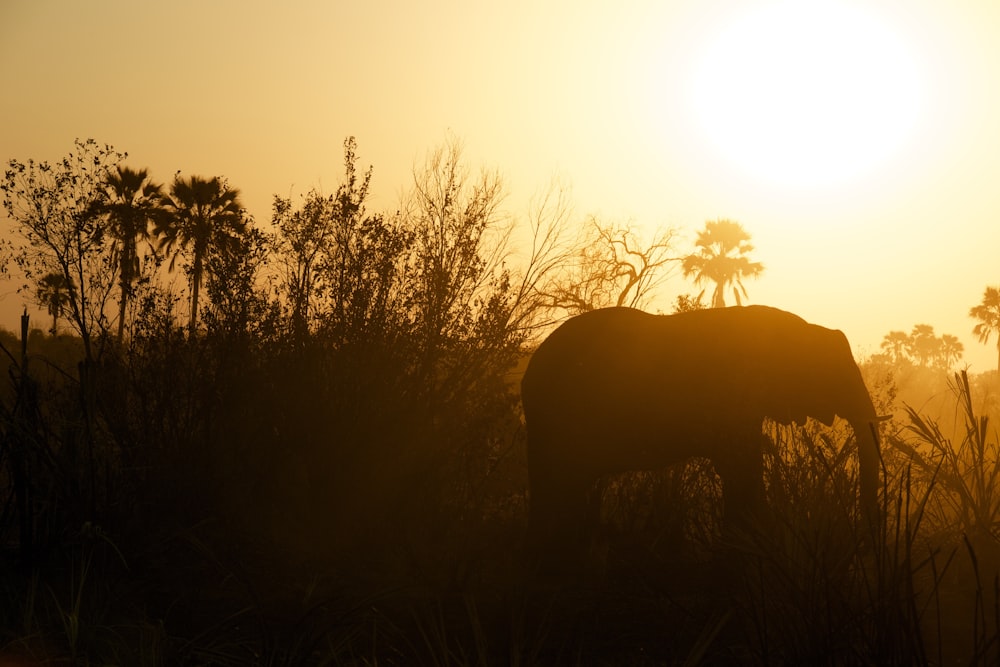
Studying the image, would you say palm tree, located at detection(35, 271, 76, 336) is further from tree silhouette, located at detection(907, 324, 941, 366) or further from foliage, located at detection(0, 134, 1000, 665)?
tree silhouette, located at detection(907, 324, 941, 366)

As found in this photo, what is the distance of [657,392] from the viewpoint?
759 cm

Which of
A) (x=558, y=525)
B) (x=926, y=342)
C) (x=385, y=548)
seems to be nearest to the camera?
(x=385, y=548)

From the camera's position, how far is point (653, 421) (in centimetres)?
749

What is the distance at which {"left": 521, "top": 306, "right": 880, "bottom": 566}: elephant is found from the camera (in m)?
7.40

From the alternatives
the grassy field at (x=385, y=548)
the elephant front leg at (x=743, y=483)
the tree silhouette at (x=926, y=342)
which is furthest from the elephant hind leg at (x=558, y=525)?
the tree silhouette at (x=926, y=342)

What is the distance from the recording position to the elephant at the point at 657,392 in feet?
24.3

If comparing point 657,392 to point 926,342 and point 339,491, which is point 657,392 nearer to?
point 339,491

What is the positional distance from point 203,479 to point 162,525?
45 cm

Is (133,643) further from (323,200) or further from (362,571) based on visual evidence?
(323,200)

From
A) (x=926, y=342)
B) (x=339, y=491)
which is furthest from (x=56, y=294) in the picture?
(x=926, y=342)

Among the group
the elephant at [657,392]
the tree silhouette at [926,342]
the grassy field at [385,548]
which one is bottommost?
the grassy field at [385,548]

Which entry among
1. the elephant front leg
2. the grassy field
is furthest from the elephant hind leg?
the elephant front leg

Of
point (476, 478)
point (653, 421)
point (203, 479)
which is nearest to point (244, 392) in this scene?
point (203, 479)

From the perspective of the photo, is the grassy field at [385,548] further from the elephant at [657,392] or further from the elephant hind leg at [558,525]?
the elephant at [657,392]
